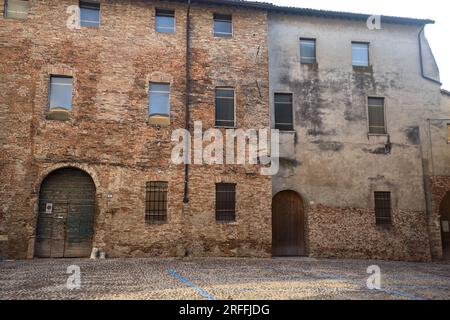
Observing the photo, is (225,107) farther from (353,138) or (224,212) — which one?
(353,138)

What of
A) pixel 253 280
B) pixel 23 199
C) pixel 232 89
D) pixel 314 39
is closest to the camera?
pixel 253 280

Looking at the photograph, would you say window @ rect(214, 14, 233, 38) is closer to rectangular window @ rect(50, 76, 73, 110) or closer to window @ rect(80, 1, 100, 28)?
window @ rect(80, 1, 100, 28)

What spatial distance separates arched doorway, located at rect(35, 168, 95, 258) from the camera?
12758mm

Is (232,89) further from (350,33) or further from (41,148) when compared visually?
(41,148)

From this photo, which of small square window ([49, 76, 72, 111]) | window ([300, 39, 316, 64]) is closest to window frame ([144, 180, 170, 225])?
small square window ([49, 76, 72, 111])

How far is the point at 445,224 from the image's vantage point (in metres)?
17.0

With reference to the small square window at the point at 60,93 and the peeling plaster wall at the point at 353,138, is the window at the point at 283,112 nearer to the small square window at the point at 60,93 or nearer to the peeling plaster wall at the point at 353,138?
the peeling plaster wall at the point at 353,138

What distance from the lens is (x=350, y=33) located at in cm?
1641

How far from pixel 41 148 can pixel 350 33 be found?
41.8ft

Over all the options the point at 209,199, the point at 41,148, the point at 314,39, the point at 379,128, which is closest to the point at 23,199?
the point at 41,148

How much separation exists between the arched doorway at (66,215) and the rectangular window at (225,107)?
16.6 ft

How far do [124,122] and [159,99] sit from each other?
1528 mm

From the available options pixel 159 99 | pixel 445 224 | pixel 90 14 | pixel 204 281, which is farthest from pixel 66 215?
pixel 445 224

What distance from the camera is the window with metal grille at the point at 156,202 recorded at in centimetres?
1348
